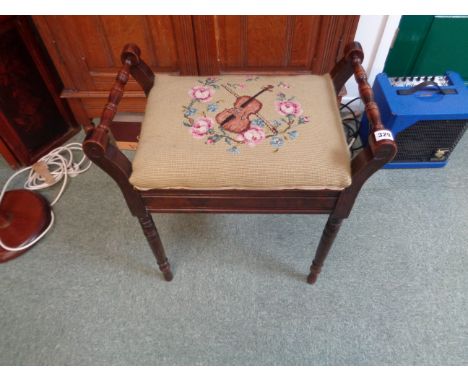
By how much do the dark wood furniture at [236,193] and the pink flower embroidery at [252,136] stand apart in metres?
0.10

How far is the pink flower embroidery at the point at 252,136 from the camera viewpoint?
0.68 m

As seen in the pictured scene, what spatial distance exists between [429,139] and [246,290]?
799 millimetres

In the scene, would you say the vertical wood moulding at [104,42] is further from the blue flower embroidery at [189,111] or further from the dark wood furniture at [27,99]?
the blue flower embroidery at [189,111]

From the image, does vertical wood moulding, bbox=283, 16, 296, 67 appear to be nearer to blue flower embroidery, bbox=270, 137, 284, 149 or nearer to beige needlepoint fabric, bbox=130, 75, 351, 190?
beige needlepoint fabric, bbox=130, 75, 351, 190

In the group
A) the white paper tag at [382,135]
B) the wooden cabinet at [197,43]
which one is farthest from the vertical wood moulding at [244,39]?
the white paper tag at [382,135]

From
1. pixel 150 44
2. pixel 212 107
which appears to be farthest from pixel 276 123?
pixel 150 44

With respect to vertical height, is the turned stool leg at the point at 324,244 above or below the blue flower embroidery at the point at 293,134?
below

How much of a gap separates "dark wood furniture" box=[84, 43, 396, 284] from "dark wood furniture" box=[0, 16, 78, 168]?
1.80 ft

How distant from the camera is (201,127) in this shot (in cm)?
71

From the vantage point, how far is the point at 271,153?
2.16 ft

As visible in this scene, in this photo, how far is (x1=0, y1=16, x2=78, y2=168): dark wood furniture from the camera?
1055mm

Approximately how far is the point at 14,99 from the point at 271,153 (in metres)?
0.96

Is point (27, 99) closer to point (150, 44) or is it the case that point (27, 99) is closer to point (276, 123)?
point (150, 44)

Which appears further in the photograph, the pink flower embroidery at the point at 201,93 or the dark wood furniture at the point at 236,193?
the pink flower embroidery at the point at 201,93
